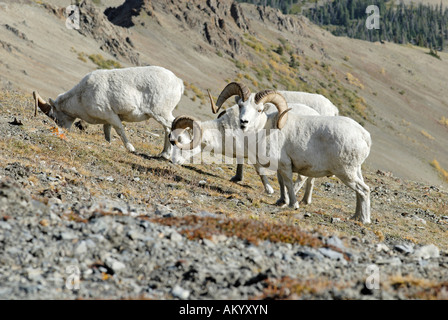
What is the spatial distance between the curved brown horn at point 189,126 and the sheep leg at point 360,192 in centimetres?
428

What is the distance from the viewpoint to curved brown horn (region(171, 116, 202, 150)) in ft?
50.6

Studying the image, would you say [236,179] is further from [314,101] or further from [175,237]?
[175,237]

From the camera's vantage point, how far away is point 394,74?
102562 mm

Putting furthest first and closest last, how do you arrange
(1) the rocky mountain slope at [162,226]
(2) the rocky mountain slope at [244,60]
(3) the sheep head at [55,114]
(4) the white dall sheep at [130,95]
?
(2) the rocky mountain slope at [244,60]
(3) the sheep head at [55,114]
(4) the white dall sheep at [130,95]
(1) the rocky mountain slope at [162,226]

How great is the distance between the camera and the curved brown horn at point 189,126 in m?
15.4

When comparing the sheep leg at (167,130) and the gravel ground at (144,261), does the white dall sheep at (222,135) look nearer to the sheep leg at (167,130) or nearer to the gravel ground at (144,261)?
the sheep leg at (167,130)

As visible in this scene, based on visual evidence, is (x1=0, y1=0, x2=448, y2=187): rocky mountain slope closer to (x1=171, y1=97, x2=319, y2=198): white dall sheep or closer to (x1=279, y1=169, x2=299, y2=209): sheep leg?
(x1=171, y1=97, x2=319, y2=198): white dall sheep

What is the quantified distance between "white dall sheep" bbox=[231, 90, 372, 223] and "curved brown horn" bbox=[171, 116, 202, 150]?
68.2 inches

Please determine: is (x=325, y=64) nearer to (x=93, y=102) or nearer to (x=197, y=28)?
(x=197, y=28)

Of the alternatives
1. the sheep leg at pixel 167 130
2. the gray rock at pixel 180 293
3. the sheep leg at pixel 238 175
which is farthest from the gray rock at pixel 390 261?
the sheep leg at pixel 167 130

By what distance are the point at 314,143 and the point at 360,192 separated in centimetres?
186

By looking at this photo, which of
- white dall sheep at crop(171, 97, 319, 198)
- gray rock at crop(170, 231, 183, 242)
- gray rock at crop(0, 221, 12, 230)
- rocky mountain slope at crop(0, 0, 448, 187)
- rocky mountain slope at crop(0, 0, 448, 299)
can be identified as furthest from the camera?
rocky mountain slope at crop(0, 0, 448, 187)

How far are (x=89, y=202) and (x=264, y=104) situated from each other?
6074 mm

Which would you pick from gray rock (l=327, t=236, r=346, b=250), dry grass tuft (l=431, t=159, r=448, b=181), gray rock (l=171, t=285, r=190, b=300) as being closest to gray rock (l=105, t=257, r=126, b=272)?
gray rock (l=171, t=285, r=190, b=300)
